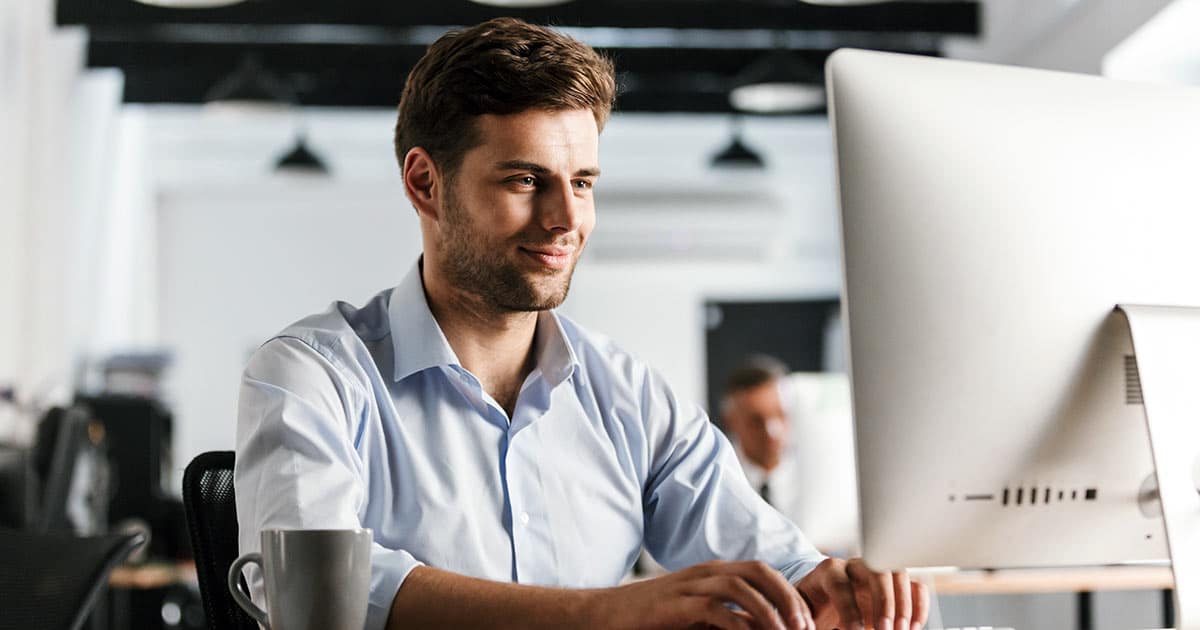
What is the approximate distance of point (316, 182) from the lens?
927 cm

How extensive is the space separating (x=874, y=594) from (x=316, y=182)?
27.9 ft

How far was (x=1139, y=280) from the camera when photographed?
3.59 feet

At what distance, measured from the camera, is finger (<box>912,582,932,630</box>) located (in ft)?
3.77

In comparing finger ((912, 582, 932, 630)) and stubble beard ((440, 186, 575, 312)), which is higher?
stubble beard ((440, 186, 575, 312))

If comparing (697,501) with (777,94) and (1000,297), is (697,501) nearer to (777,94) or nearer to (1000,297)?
(1000,297)

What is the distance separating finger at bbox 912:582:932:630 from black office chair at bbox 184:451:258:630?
67cm

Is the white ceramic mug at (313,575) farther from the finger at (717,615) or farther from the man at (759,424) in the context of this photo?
the man at (759,424)

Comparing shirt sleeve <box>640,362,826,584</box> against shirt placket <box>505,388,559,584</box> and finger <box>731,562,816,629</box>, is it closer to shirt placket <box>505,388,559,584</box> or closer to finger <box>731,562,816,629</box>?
shirt placket <box>505,388,559,584</box>

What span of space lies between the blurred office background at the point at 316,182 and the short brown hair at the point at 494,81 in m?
2.29

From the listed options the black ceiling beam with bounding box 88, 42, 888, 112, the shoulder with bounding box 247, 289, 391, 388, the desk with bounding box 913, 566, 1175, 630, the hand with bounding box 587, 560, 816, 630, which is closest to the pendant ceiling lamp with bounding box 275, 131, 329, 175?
the black ceiling beam with bounding box 88, 42, 888, 112

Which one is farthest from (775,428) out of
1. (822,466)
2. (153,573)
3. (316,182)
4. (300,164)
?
(316,182)

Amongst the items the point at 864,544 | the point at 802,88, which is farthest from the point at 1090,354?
the point at 802,88

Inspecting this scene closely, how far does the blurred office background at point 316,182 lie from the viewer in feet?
19.1

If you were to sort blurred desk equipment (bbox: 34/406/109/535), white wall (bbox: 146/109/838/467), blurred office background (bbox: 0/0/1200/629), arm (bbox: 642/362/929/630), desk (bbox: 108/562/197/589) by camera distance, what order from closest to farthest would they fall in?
arm (bbox: 642/362/929/630) < blurred desk equipment (bbox: 34/406/109/535) < desk (bbox: 108/562/197/589) < blurred office background (bbox: 0/0/1200/629) < white wall (bbox: 146/109/838/467)
